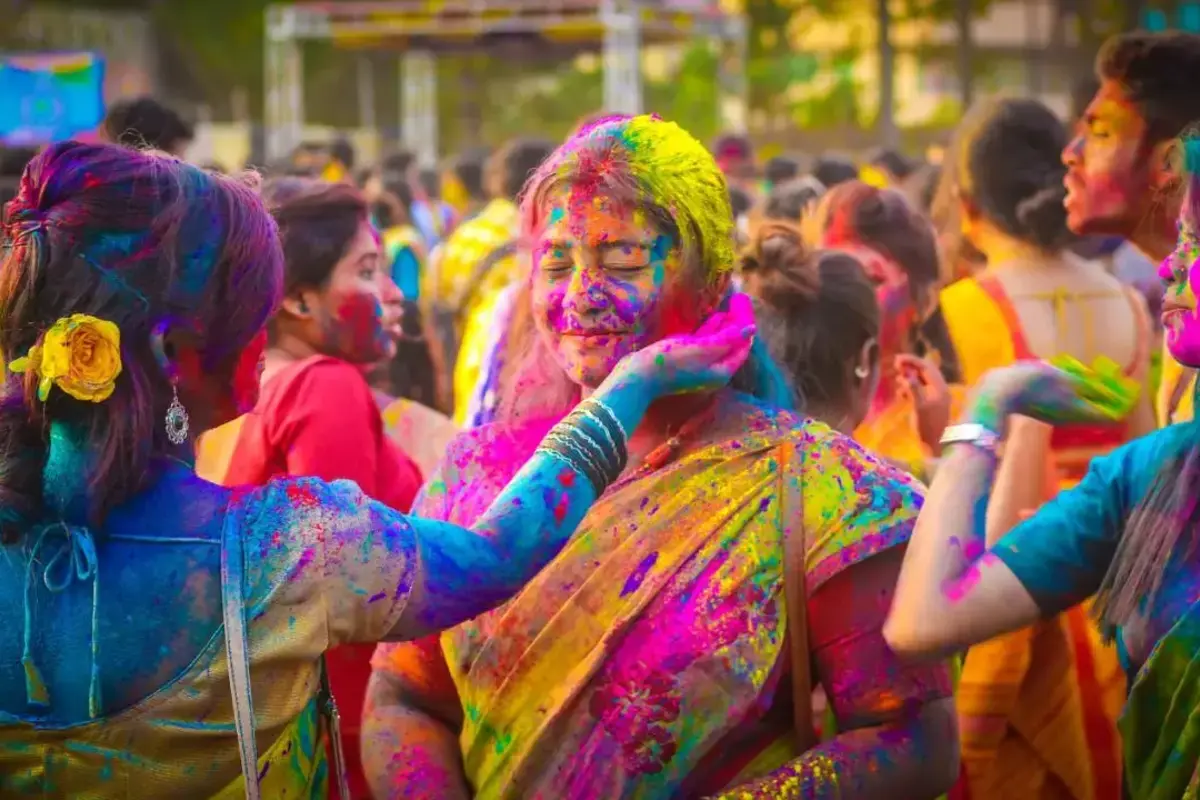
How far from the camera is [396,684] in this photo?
103 inches

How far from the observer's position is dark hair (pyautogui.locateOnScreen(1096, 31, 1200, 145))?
10.8 ft

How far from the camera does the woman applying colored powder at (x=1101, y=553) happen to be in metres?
2.22

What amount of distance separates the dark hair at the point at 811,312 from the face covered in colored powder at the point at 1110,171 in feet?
1.53

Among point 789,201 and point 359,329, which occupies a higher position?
point 789,201

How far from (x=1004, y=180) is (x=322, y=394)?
2.19 meters

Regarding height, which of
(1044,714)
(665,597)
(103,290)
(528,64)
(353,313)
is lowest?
(1044,714)

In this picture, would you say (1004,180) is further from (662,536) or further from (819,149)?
(819,149)

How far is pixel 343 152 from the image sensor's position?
13.7 m

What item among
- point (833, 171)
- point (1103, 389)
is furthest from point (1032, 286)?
point (833, 171)

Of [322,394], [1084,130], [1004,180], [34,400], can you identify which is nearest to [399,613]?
[34,400]

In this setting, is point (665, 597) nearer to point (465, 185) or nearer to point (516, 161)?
point (516, 161)

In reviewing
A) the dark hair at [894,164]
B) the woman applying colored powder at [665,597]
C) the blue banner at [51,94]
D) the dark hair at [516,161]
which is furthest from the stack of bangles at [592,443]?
the blue banner at [51,94]

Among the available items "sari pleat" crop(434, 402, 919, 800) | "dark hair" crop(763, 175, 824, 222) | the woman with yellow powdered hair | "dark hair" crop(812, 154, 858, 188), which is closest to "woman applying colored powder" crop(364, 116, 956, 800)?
"sari pleat" crop(434, 402, 919, 800)

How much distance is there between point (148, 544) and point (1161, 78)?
2.29 metres
